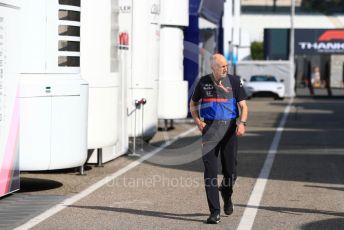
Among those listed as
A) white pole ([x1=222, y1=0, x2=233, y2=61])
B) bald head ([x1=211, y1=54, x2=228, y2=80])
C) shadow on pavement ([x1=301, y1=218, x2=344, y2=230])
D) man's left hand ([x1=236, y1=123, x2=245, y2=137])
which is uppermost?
white pole ([x1=222, y1=0, x2=233, y2=61])

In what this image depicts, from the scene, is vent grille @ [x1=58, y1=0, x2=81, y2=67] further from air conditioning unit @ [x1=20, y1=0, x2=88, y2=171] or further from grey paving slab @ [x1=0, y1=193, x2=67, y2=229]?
grey paving slab @ [x1=0, y1=193, x2=67, y2=229]

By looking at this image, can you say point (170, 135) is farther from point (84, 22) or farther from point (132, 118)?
point (84, 22)

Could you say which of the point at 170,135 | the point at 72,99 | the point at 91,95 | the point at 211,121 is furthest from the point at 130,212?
the point at 170,135

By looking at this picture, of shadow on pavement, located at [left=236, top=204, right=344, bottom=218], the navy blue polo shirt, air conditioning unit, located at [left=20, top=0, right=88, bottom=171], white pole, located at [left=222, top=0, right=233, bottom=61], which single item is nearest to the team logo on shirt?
the navy blue polo shirt

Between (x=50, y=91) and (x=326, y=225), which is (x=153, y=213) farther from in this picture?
(x=50, y=91)

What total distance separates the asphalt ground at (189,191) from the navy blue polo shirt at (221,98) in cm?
117

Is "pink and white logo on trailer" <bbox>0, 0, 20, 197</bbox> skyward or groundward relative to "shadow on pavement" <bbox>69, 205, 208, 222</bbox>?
skyward

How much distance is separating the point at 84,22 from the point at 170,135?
939 cm

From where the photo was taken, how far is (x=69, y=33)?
12.0 metres

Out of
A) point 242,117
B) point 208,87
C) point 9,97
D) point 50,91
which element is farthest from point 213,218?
point 50,91

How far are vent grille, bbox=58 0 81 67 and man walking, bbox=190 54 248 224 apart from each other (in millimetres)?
2808

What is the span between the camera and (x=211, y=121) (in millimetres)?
9555

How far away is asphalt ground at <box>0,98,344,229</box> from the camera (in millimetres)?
9555

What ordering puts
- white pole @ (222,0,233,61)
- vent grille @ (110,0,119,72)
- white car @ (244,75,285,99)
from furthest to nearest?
white car @ (244,75,285,99) → white pole @ (222,0,233,61) → vent grille @ (110,0,119,72)
